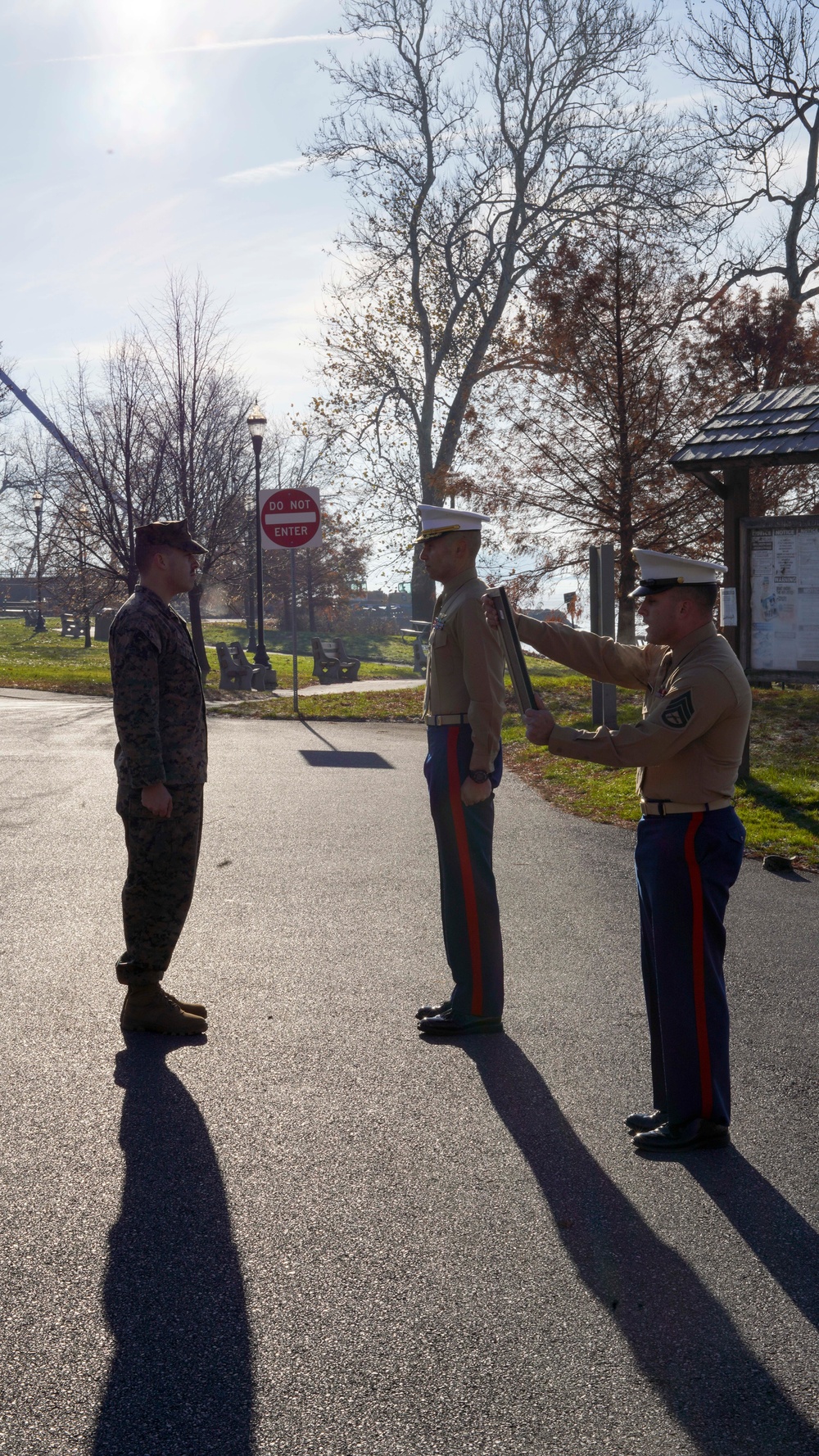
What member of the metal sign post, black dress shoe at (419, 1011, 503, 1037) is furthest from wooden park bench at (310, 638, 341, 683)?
black dress shoe at (419, 1011, 503, 1037)

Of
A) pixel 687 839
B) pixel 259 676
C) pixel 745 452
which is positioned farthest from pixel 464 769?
pixel 259 676

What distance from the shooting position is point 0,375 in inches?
1388

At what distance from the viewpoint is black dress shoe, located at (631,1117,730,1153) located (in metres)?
4.00

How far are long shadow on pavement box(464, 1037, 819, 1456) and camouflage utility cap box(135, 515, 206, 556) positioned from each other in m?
2.50

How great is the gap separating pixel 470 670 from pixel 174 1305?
8.87ft

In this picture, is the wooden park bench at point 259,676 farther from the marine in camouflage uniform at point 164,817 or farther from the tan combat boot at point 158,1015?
the tan combat boot at point 158,1015

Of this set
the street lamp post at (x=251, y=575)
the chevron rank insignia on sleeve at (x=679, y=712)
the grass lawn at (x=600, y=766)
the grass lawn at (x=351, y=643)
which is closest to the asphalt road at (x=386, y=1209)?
the chevron rank insignia on sleeve at (x=679, y=712)

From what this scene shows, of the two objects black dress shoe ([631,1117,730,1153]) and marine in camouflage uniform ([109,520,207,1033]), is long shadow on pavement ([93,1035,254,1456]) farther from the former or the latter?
black dress shoe ([631,1117,730,1153])

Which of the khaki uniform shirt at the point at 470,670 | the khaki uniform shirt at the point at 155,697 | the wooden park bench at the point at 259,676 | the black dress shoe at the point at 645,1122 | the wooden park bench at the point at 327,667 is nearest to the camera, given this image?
the black dress shoe at the point at 645,1122

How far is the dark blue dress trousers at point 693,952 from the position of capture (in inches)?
157

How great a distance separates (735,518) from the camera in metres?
10.5

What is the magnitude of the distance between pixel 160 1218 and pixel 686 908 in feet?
6.02

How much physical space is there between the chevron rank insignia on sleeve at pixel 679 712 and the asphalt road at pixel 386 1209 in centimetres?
139

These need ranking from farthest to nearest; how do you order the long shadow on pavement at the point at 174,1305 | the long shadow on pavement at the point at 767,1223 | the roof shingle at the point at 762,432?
1. the roof shingle at the point at 762,432
2. the long shadow on pavement at the point at 767,1223
3. the long shadow on pavement at the point at 174,1305
